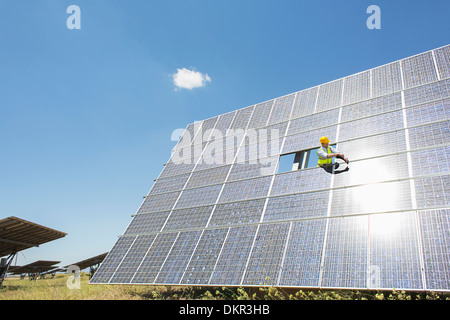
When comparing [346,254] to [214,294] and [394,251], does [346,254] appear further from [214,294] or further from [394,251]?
[214,294]

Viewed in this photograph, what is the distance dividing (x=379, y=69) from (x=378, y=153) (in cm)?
538

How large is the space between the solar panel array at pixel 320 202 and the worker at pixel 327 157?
0.89ft

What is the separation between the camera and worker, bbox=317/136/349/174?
8.60 metres

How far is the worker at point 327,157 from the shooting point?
28.2 feet

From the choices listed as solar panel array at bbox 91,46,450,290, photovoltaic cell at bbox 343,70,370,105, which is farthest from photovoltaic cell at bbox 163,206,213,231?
photovoltaic cell at bbox 343,70,370,105

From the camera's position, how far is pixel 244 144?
13.3 metres

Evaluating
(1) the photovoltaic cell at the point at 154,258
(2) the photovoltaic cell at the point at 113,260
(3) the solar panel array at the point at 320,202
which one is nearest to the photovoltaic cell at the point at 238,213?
(3) the solar panel array at the point at 320,202

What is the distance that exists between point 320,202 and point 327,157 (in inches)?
53.3

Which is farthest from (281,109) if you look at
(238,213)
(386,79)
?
(238,213)

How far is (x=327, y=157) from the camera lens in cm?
863

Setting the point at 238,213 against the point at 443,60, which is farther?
the point at 443,60
